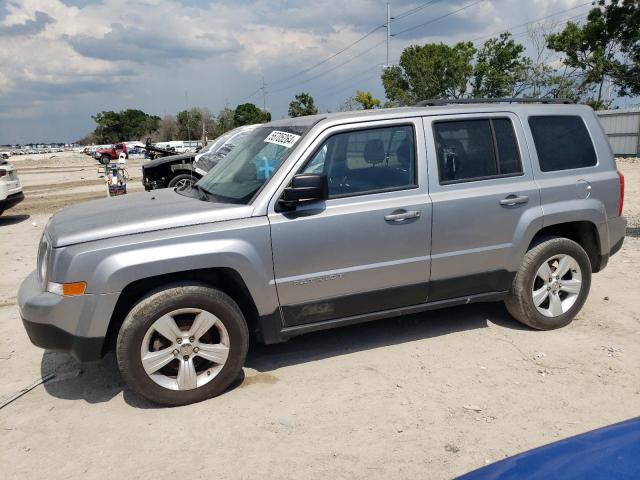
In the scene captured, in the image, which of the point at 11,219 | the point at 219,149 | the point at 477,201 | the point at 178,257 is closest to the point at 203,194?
the point at 178,257

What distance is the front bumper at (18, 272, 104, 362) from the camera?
3432mm

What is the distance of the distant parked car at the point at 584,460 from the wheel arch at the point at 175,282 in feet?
7.46

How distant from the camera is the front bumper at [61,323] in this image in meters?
3.43

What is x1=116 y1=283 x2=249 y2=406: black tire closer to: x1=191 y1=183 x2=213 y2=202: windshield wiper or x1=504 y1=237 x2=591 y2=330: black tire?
x1=191 y1=183 x2=213 y2=202: windshield wiper

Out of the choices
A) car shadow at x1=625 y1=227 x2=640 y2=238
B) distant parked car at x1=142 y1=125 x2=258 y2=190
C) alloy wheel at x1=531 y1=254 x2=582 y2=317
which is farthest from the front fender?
distant parked car at x1=142 y1=125 x2=258 y2=190

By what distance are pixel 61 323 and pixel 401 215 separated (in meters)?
2.47

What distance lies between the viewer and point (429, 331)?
4863 millimetres

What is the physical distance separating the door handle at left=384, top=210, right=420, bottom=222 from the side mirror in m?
0.57

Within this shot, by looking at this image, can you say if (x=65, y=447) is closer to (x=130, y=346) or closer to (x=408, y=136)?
(x=130, y=346)

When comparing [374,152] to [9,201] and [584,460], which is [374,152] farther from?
[9,201]

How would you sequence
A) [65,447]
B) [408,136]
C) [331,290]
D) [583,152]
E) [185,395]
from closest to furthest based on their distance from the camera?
[65,447]
[185,395]
[331,290]
[408,136]
[583,152]

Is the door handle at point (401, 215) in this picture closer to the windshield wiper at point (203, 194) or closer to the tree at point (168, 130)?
the windshield wiper at point (203, 194)

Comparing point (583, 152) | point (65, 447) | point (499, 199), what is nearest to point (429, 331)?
point (499, 199)

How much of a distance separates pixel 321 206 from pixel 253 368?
1431mm
